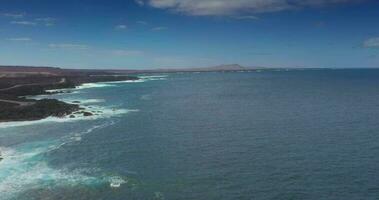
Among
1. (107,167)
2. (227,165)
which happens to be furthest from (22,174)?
(227,165)

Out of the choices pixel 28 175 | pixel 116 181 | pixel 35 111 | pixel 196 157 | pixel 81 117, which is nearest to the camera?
pixel 116 181

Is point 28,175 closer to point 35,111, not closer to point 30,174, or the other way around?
point 30,174

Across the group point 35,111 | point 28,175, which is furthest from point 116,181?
point 35,111

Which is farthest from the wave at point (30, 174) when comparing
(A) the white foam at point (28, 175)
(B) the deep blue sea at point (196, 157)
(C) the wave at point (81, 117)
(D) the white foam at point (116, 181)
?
(C) the wave at point (81, 117)

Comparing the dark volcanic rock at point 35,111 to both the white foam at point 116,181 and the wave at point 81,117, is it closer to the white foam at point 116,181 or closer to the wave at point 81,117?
the wave at point 81,117

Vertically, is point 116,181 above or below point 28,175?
above

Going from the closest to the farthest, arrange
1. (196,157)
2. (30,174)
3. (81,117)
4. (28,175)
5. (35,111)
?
1. (28,175)
2. (30,174)
3. (196,157)
4. (81,117)
5. (35,111)

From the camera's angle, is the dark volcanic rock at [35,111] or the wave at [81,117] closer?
the wave at [81,117]

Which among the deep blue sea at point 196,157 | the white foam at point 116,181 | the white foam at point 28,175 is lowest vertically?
the white foam at point 28,175

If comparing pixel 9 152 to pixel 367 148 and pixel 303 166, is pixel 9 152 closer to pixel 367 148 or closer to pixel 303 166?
pixel 303 166
